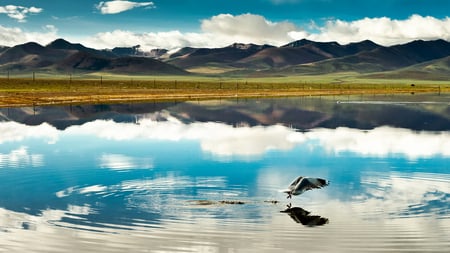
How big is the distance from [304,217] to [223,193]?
159 inches

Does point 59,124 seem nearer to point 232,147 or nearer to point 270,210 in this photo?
point 232,147

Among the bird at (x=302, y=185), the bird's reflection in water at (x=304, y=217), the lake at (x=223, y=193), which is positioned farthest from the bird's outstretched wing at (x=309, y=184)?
the bird's reflection in water at (x=304, y=217)

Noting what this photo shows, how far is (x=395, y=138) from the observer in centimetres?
3866

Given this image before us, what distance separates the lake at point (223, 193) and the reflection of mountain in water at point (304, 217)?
0.09ft

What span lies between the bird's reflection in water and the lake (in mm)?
29

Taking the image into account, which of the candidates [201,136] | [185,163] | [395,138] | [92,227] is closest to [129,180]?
[185,163]

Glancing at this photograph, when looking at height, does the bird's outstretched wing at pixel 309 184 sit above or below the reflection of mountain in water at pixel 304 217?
above

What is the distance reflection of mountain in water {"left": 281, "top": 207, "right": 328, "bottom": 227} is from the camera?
16.6m

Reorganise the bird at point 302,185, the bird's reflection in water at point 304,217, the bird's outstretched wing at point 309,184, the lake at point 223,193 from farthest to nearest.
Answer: the bird's outstretched wing at point 309,184 → the bird at point 302,185 → the bird's reflection in water at point 304,217 → the lake at point 223,193

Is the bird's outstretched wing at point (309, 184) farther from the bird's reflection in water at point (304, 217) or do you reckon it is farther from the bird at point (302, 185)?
the bird's reflection in water at point (304, 217)

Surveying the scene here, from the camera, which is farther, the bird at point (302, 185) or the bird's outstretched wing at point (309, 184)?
the bird's outstretched wing at point (309, 184)

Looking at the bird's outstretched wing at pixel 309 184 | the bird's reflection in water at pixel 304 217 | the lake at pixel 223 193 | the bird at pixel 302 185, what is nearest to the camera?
the lake at pixel 223 193

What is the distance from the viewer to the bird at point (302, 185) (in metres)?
19.6

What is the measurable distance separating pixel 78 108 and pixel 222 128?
3143cm
